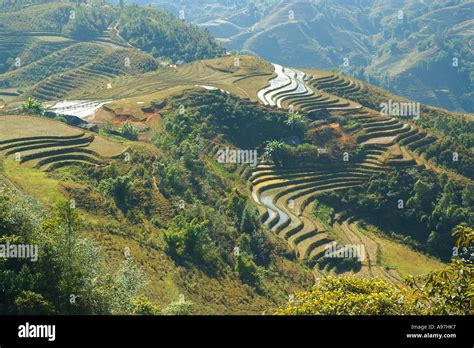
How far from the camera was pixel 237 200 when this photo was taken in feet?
158

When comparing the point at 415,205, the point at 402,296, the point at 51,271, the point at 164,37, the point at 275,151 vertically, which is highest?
the point at 164,37

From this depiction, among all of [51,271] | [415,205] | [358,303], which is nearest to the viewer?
[358,303]

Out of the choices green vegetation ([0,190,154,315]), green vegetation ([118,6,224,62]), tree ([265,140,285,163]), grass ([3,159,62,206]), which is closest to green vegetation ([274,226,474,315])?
green vegetation ([0,190,154,315])

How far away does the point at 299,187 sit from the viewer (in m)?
61.3

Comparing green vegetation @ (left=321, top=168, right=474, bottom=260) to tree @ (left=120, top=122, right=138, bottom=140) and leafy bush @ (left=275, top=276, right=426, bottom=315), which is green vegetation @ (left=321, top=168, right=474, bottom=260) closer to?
tree @ (left=120, top=122, right=138, bottom=140)

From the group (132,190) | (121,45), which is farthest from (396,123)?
(121,45)

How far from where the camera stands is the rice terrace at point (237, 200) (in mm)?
18469

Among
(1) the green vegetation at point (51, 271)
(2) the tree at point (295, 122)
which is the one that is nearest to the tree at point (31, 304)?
(1) the green vegetation at point (51, 271)

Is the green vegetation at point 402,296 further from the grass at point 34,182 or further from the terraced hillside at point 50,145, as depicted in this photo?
the terraced hillside at point 50,145

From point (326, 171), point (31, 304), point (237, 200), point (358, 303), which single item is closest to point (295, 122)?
point (326, 171)

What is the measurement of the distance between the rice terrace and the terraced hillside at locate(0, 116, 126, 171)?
18 centimetres

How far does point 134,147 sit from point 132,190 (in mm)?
10113

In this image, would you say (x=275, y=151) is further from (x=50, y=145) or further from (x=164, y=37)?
(x=164, y=37)

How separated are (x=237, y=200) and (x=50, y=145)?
17486 mm
